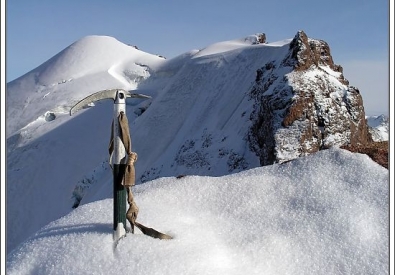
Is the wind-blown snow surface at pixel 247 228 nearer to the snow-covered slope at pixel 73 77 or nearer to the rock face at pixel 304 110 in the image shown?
the rock face at pixel 304 110

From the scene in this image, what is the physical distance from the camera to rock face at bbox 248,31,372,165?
20.2 metres

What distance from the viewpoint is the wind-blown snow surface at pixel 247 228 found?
5668 millimetres

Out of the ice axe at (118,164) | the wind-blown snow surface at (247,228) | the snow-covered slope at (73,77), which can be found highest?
the snow-covered slope at (73,77)

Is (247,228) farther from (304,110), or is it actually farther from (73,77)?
(73,77)

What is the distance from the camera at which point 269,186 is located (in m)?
7.28

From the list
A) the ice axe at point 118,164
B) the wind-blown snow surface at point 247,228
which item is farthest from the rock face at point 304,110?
the ice axe at point 118,164

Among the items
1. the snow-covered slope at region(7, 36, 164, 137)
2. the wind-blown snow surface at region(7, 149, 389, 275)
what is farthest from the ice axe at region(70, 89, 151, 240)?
the snow-covered slope at region(7, 36, 164, 137)

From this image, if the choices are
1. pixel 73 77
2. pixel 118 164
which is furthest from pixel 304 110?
pixel 73 77

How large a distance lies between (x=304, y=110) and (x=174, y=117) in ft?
61.7

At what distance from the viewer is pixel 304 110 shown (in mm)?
20766

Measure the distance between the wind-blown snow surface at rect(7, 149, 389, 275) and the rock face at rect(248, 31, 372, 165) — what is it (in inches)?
475

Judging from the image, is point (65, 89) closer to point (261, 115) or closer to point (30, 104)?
point (30, 104)

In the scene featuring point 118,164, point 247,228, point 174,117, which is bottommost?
point 247,228

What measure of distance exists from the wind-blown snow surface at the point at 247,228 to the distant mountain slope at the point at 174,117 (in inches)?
476
